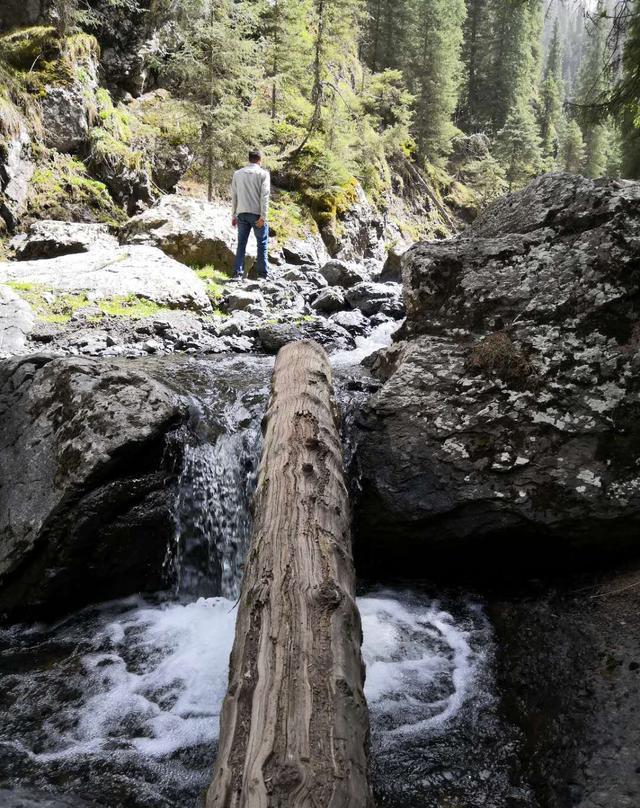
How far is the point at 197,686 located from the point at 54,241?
1159cm

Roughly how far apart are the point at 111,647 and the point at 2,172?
13.4 m

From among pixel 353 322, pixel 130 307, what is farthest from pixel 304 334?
pixel 130 307

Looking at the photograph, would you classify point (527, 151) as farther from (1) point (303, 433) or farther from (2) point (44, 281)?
(1) point (303, 433)

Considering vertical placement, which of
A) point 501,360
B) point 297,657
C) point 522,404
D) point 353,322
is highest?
point 353,322

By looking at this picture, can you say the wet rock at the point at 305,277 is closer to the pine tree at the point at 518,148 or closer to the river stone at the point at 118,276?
the river stone at the point at 118,276

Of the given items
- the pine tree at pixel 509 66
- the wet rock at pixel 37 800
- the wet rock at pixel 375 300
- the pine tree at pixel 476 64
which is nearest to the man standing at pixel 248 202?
the wet rock at pixel 375 300

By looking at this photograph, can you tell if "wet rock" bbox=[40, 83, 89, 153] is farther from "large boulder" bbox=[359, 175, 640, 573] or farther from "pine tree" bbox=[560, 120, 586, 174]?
"pine tree" bbox=[560, 120, 586, 174]

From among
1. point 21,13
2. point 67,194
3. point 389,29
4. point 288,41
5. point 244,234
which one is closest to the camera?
point 244,234

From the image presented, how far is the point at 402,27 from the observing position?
122ft

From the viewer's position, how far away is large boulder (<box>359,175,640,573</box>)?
3.63 m

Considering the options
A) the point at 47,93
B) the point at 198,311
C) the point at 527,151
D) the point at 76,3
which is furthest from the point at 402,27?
the point at 198,311

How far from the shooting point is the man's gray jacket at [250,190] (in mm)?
12188

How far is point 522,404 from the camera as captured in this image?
160 inches

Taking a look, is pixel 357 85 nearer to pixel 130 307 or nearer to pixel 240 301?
pixel 240 301
